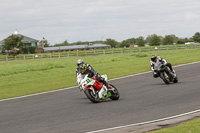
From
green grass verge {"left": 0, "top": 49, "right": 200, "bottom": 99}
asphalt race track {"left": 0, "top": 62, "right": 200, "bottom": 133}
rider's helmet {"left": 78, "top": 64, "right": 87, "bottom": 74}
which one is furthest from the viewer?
green grass verge {"left": 0, "top": 49, "right": 200, "bottom": 99}

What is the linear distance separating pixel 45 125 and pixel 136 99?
201 inches

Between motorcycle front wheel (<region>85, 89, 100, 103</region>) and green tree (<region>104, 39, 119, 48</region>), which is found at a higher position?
green tree (<region>104, 39, 119, 48</region>)

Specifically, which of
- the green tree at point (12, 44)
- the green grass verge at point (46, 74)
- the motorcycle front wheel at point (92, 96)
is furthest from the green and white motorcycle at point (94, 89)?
the green tree at point (12, 44)

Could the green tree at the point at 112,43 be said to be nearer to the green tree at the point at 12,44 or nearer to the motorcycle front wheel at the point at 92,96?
the green tree at the point at 12,44

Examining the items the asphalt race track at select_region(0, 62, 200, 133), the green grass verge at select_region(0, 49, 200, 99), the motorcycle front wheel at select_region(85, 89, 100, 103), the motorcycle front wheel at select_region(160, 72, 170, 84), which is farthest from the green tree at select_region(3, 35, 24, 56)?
the asphalt race track at select_region(0, 62, 200, 133)

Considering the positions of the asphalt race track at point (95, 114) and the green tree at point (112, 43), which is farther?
the green tree at point (112, 43)

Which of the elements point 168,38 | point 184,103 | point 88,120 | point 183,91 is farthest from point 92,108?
point 168,38

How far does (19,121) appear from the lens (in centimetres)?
1027

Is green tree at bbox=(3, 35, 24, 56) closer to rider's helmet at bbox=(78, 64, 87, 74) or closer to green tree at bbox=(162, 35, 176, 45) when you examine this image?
rider's helmet at bbox=(78, 64, 87, 74)

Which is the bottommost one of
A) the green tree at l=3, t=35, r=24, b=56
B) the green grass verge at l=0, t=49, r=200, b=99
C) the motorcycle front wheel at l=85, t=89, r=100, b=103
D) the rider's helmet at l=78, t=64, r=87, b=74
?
the green grass verge at l=0, t=49, r=200, b=99

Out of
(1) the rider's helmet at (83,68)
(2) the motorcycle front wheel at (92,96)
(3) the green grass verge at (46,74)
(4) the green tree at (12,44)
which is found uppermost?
(4) the green tree at (12,44)

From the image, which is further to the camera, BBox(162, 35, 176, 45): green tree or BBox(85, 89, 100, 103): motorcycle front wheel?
BBox(162, 35, 176, 45): green tree

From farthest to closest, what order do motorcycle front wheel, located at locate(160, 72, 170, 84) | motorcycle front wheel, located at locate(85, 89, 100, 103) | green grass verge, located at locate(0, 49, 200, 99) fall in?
1. green grass verge, located at locate(0, 49, 200, 99)
2. motorcycle front wheel, located at locate(160, 72, 170, 84)
3. motorcycle front wheel, located at locate(85, 89, 100, 103)

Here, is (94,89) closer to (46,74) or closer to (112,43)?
(46,74)
